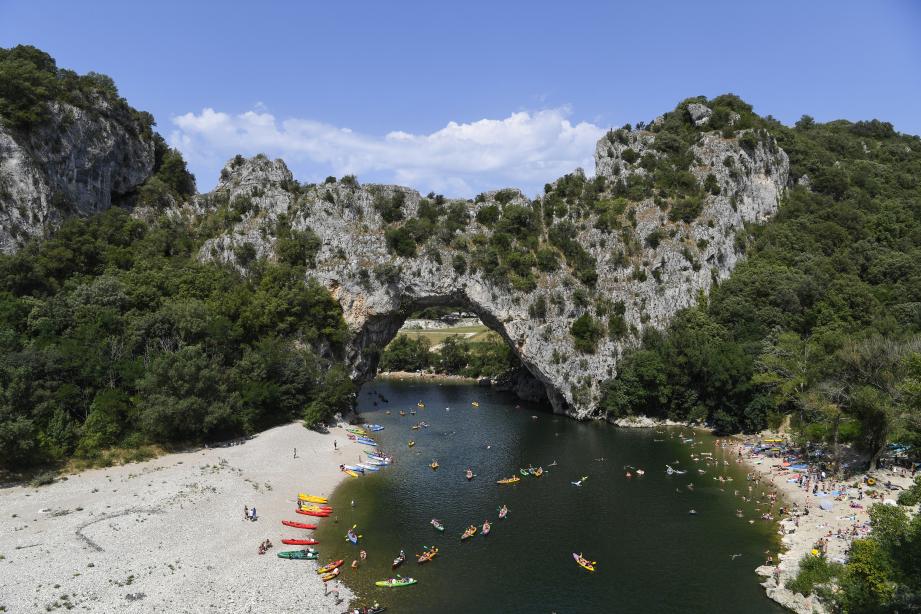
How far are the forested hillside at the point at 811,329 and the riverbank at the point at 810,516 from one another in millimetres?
4647

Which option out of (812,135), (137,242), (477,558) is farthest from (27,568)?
(812,135)

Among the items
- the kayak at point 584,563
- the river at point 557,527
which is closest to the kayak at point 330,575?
the river at point 557,527

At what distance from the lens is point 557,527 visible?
3825cm

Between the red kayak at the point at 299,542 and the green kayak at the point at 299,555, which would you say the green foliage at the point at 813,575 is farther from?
the red kayak at the point at 299,542

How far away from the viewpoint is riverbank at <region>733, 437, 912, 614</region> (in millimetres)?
29609

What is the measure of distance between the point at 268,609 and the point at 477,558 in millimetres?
12685

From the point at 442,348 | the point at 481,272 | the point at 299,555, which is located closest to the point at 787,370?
the point at 481,272

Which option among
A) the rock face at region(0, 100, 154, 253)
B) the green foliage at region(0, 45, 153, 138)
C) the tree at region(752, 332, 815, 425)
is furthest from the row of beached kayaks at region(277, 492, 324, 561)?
the green foliage at region(0, 45, 153, 138)

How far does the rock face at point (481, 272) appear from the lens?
72125 mm

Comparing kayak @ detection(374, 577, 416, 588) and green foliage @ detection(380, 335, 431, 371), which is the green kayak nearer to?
kayak @ detection(374, 577, 416, 588)

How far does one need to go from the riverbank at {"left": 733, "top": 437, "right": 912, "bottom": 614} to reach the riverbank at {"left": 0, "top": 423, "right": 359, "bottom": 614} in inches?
945

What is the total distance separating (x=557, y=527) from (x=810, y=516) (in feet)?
59.3

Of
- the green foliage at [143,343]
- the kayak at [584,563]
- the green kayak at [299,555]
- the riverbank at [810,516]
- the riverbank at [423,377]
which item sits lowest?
the riverbank at [423,377]

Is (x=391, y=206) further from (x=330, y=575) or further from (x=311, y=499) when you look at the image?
(x=330, y=575)
